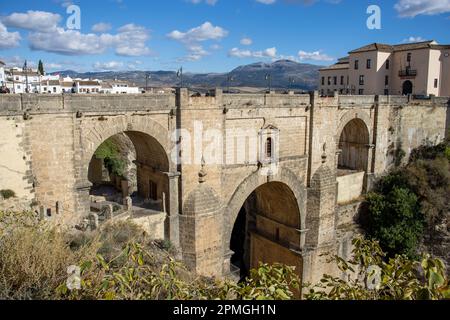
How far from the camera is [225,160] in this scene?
17.4m

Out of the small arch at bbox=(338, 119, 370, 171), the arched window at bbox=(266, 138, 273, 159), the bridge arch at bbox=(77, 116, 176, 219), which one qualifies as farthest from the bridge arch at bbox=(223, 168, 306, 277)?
the small arch at bbox=(338, 119, 370, 171)

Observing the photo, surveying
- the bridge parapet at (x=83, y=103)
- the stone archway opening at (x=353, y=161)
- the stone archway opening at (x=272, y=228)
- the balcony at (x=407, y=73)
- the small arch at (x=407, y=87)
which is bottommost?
the stone archway opening at (x=272, y=228)

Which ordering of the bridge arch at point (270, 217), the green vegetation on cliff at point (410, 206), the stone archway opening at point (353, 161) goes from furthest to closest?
the stone archway opening at point (353, 161) < the green vegetation on cliff at point (410, 206) < the bridge arch at point (270, 217)

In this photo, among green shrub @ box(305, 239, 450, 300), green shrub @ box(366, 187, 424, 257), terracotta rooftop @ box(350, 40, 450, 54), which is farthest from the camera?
terracotta rooftop @ box(350, 40, 450, 54)

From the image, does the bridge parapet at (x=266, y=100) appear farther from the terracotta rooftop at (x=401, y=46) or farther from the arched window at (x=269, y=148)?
the terracotta rooftop at (x=401, y=46)

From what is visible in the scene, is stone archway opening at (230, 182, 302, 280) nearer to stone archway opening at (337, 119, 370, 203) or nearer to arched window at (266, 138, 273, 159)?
arched window at (266, 138, 273, 159)

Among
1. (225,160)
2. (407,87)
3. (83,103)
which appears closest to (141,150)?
(225,160)

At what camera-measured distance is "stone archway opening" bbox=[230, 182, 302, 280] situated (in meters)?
21.3

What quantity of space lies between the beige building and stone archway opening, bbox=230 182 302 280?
17.6m

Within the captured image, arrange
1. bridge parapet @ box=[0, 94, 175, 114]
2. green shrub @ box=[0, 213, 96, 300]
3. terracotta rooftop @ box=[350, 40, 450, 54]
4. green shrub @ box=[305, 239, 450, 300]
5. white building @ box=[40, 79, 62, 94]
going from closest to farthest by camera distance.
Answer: green shrub @ box=[305, 239, 450, 300], green shrub @ box=[0, 213, 96, 300], bridge parapet @ box=[0, 94, 175, 114], terracotta rooftop @ box=[350, 40, 450, 54], white building @ box=[40, 79, 62, 94]

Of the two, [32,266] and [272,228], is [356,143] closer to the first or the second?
[272,228]

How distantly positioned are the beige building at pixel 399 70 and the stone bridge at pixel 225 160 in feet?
32.9

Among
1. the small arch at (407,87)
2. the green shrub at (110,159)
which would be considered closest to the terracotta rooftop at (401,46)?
the small arch at (407,87)

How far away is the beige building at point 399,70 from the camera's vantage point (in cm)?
3641
